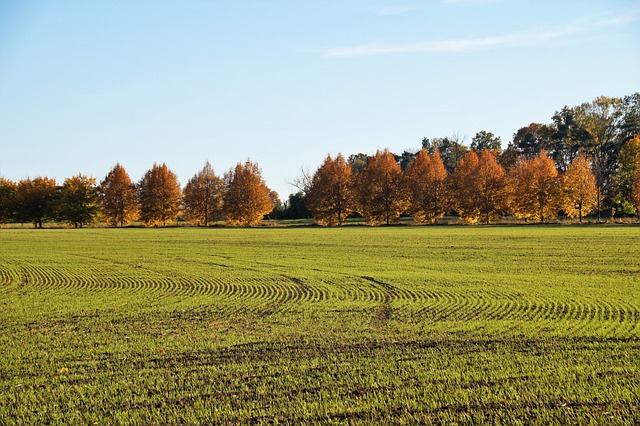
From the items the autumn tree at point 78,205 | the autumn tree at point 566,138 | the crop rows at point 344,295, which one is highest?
the autumn tree at point 566,138

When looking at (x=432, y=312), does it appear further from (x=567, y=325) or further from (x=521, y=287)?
(x=521, y=287)

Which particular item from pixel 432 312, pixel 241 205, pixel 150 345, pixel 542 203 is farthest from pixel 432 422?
pixel 241 205

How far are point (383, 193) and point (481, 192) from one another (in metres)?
14.3

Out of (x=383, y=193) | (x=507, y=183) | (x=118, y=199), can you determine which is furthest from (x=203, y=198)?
(x=507, y=183)

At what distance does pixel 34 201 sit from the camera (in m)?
100

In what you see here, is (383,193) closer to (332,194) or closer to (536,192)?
(332,194)

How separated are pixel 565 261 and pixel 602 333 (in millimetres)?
17881

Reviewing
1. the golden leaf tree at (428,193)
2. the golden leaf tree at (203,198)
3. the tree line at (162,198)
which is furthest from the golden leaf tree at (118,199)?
the golden leaf tree at (428,193)

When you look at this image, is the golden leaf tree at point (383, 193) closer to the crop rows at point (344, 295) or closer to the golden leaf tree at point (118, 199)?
the golden leaf tree at point (118, 199)

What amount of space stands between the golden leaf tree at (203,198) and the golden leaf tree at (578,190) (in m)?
52.4

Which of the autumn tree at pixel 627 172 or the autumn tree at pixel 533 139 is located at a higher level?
the autumn tree at pixel 533 139

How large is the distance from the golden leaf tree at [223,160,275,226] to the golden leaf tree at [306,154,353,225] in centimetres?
820

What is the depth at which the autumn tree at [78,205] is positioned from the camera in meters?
95.7

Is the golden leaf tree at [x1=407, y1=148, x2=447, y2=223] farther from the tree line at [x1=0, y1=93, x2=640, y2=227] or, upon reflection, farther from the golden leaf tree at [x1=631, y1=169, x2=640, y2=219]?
the golden leaf tree at [x1=631, y1=169, x2=640, y2=219]
